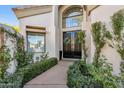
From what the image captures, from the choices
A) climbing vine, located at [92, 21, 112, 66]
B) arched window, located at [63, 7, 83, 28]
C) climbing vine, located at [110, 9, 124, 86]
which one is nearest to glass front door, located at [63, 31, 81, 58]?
arched window, located at [63, 7, 83, 28]

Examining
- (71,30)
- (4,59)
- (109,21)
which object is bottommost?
(4,59)

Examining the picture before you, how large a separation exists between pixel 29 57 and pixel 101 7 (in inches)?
175

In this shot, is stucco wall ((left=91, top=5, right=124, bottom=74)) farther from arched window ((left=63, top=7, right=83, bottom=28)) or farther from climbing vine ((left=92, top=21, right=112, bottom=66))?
arched window ((left=63, top=7, right=83, bottom=28))

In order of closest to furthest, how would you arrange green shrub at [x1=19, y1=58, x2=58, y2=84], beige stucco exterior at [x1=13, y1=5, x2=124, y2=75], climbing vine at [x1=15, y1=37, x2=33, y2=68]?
1. green shrub at [x1=19, y1=58, x2=58, y2=84]
2. climbing vine at [x1=15, y1=37, x2=33, y2=68]
3. beige stucco exterior at [x1=13, y1=5, x2=124, y2=75]

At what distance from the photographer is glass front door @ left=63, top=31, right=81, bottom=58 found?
12.5 metres

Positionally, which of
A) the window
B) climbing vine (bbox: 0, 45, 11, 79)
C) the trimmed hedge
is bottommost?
the trimmed hedge

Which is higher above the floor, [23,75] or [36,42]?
[36,42]

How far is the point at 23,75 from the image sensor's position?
6.18m

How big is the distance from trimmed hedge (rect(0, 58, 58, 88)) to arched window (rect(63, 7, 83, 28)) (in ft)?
13.1

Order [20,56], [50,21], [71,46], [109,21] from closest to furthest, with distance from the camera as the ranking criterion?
[109,21] < [20,56] < [50,21] < [71,46]

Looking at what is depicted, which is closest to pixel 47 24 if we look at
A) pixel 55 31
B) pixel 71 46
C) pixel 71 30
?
pixel 55 31

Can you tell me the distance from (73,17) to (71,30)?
0.91m

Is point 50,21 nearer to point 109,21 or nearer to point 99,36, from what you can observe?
point 99,36
